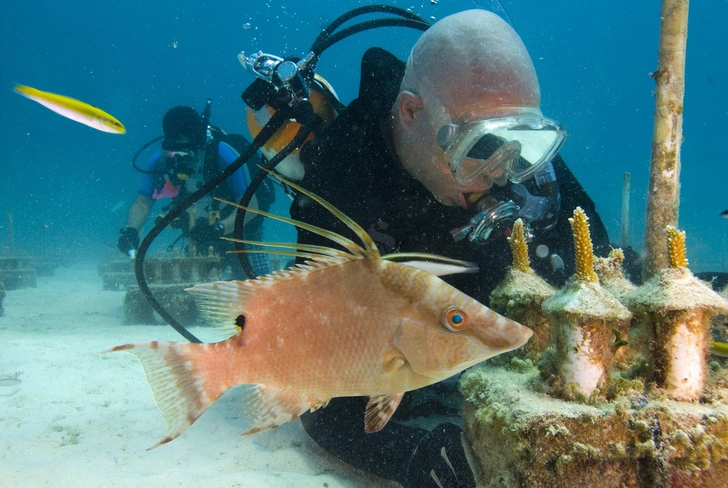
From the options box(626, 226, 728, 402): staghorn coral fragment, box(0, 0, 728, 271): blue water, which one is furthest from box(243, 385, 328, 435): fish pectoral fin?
box(0, 0, 728, 271): blue water

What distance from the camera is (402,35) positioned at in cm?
6172

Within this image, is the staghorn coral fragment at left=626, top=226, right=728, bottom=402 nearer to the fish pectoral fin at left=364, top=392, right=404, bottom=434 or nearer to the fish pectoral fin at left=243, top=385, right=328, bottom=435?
the fish pectoral fin at left=364, top=392, right=404, bottom=434

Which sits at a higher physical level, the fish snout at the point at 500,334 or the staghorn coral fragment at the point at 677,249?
the staghorn coral fragment at the point at 677,249

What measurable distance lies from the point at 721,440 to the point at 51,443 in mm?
4024

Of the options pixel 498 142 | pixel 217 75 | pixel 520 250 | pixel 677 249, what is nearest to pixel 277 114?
pixel 498 142

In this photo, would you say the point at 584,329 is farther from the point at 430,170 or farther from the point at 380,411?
the point at 430,170

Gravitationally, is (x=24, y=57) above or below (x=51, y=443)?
above

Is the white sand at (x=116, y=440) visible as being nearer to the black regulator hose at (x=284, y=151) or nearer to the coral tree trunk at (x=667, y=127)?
the black regulator hose at (x=284, y=151)

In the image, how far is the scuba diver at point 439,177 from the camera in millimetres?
2381

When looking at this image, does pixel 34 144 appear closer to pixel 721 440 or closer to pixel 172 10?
pixel 172 10

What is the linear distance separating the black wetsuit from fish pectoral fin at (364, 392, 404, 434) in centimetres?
130

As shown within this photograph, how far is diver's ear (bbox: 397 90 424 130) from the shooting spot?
272 cm

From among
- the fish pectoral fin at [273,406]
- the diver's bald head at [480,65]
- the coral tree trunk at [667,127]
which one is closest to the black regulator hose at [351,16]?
the diver's bald head at [480,65]

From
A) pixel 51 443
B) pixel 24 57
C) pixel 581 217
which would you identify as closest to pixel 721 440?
pixel 581 217
